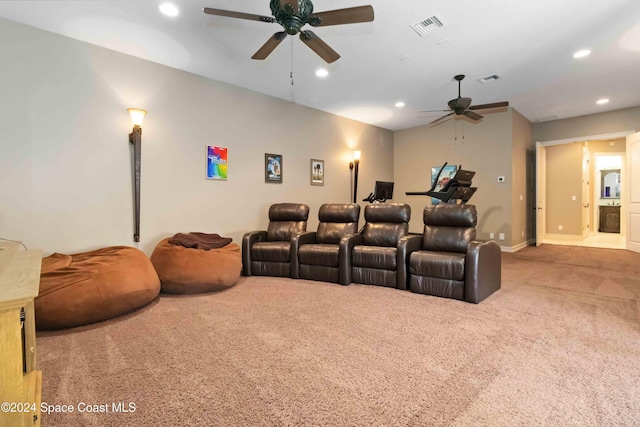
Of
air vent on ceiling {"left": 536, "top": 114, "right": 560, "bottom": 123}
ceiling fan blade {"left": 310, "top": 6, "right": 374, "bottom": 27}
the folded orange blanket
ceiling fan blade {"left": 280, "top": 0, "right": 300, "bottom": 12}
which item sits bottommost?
the folded orange blanket

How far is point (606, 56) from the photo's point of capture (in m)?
3.88

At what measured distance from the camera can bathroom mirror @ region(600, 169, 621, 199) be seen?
9.42 metres

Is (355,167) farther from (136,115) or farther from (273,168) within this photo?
(136,115)

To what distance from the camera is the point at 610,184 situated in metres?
9.57

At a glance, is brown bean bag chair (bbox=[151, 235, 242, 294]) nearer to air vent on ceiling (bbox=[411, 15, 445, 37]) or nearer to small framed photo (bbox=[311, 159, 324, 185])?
small framed photo (bbox=[311, 159, 324, 185])

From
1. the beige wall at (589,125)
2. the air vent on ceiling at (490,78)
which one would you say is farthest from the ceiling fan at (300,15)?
the beige wall at (589,125)

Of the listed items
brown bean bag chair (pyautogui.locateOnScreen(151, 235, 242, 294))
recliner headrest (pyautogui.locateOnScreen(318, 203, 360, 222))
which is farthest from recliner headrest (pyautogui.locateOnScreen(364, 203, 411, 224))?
brown bean bag chair (pyautogui.locateOnScreen(151, 235, 242, 294))

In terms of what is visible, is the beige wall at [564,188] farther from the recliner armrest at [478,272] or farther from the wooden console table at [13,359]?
the wooden console table at [13,359]

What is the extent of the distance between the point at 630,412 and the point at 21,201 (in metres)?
4.89

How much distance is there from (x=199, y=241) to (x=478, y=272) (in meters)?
3.18

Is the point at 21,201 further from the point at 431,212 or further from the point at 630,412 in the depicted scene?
the point at 630,412

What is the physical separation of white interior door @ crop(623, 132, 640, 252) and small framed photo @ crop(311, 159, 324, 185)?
5.84 m

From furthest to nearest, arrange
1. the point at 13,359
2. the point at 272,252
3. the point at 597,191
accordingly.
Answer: the point at 597,191
the point at 272,252
the point at 13,359

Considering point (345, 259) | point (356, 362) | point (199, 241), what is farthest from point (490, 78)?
point (199, 241)
